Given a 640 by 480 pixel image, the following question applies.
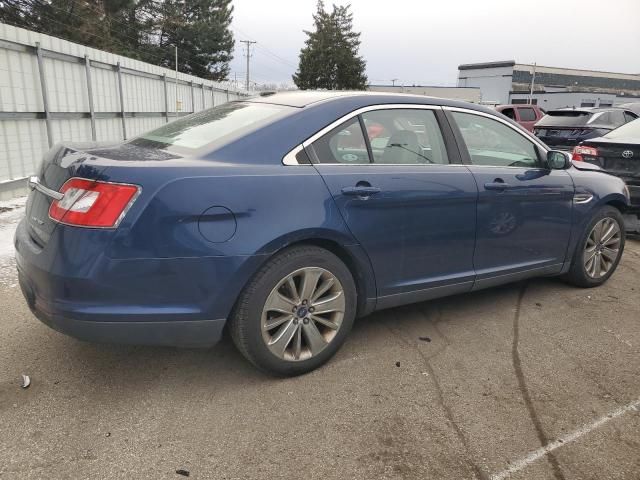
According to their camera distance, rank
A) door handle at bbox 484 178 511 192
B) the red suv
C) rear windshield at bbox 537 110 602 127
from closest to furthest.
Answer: door handle at bbox 484 178 511 192
rear windshield at bbox 537 110 602 127
the red suv

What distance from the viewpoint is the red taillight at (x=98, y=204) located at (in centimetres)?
244

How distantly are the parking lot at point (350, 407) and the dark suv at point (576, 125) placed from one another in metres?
9.09

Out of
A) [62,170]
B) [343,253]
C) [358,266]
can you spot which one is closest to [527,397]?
[358,266]

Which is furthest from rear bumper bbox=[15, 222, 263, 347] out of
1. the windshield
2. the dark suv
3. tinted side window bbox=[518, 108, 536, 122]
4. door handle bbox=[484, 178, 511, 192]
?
tinted side window bbox=[518, 108, 536, 122]

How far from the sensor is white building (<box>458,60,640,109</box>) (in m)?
68.6

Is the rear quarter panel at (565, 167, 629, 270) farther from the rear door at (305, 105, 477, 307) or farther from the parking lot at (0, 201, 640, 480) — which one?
the rear door at (305, 105, 477, 307)

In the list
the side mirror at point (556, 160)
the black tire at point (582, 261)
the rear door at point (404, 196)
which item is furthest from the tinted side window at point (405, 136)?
the black tire at point (582, 261)

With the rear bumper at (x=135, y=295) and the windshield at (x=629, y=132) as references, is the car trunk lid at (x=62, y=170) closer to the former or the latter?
the rear bumper at (x=135, y=295)

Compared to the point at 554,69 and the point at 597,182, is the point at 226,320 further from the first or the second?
the point at 554,69

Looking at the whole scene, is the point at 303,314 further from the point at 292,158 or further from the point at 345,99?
the point at 345,99

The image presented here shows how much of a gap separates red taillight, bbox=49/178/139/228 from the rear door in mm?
1056

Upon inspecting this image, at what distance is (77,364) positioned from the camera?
122 inches

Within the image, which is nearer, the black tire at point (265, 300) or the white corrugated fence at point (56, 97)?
the black tire at point (265, 300)

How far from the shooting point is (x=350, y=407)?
2773mm
